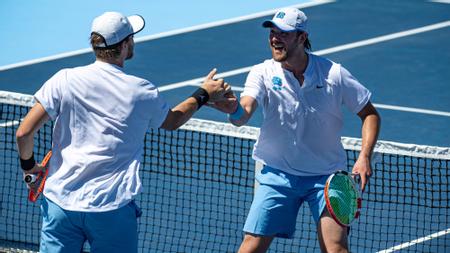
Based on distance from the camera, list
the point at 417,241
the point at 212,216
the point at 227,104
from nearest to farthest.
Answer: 1. the point at 227,104
2. the point at 417,241
3. the point at 212,216

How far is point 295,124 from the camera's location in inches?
280

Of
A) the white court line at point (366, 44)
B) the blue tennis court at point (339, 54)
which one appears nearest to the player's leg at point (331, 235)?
the blue tennis court at point (339, 54)

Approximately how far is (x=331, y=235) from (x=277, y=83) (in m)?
1.03

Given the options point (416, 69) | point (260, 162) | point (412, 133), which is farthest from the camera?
point (416, 69)

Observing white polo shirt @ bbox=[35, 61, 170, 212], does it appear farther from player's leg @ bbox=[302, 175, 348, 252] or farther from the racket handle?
player's leg @ bbox=[302, 175, 348, 252]

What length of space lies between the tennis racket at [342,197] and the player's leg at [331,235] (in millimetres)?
76

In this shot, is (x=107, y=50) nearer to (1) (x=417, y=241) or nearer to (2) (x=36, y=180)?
(2) (x=36, y=180)

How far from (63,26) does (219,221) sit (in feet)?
26.5

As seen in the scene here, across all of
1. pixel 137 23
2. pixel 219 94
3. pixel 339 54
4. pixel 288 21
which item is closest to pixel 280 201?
pixel 219 94

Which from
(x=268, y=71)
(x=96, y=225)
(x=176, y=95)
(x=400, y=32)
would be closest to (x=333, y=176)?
(x=268, y=71)

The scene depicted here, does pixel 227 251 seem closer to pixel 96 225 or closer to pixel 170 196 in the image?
pixel 170 196

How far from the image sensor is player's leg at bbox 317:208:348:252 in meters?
6.92

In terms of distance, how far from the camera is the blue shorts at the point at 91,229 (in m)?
5.96

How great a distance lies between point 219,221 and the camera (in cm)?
962
